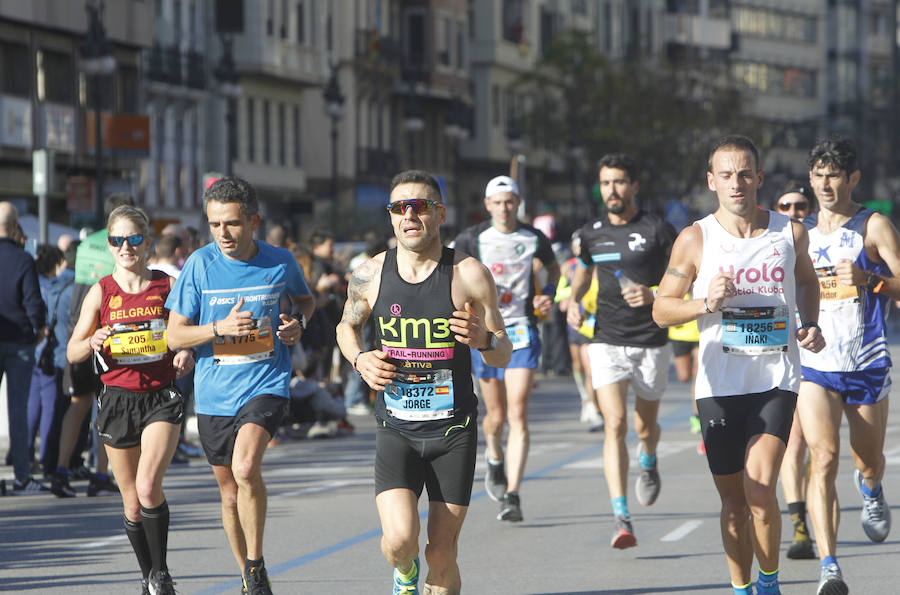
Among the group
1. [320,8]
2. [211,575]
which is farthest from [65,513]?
[320,8]

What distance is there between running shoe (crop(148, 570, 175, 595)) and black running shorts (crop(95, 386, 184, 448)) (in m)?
0.65

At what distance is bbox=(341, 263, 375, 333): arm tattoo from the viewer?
25.8ft

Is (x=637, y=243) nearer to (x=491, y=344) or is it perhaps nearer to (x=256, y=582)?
(x=256, y=582)

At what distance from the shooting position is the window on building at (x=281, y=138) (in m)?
58.3

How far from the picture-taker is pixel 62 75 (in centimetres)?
4447

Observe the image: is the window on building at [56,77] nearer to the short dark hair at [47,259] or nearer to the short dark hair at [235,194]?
the short dark hair at [47,259]

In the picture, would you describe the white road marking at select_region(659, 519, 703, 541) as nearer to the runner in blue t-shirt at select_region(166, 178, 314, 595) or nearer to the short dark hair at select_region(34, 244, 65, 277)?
the runner in blue t-shirt at select_region(166, 178, 314, 595)

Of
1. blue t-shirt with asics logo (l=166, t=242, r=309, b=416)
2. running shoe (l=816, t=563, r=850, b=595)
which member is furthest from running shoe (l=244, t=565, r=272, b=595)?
running shoe (l=816, t=563, r=850, b=595)

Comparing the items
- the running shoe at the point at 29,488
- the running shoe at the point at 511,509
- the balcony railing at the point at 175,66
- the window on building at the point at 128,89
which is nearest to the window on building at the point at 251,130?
the balcony railing at the point at 175,66

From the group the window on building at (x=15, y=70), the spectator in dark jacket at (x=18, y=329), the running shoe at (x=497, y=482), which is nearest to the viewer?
the running shoe at (x=497, y=482)

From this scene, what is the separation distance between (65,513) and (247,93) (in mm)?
43456

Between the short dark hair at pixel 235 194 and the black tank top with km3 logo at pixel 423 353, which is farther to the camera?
the short dark hair at pixel 235 194

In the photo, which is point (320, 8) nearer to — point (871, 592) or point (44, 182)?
point (44, 182)

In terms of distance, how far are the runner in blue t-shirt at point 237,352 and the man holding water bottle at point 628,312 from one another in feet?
10.9
